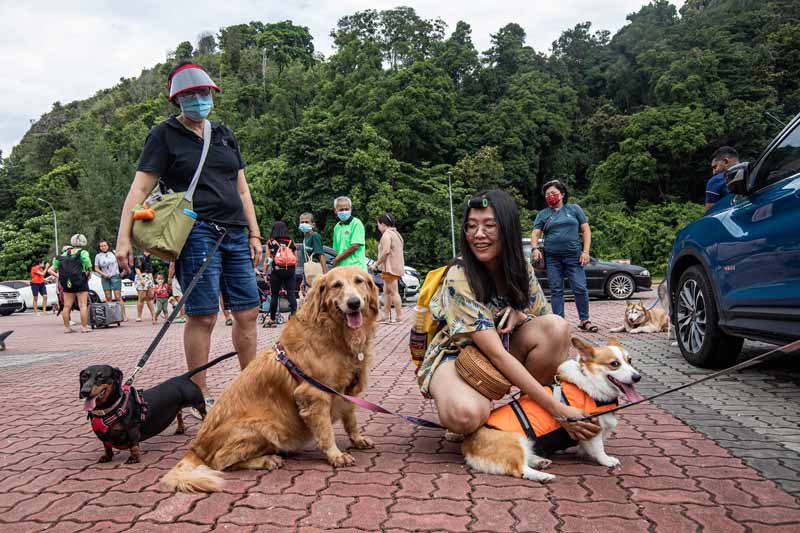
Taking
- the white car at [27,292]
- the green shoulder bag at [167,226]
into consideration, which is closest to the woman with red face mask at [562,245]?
the green shoulder bag at [167,226]

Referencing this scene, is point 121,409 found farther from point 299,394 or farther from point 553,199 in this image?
point 553,199

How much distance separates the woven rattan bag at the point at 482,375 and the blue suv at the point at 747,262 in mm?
2353

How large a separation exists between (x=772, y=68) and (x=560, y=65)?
26.5m

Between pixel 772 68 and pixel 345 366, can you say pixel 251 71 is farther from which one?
pixel 345 366

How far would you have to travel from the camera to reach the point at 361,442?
3363 millimetres

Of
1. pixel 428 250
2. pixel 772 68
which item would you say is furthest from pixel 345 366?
pixel 772 68

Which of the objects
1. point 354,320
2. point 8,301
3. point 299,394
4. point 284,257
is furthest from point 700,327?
point 8,301

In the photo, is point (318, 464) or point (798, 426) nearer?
point (318, 464)

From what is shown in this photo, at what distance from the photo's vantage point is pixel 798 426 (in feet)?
11.6

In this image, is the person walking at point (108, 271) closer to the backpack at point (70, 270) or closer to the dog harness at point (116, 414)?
the backpack at point (70, 270)

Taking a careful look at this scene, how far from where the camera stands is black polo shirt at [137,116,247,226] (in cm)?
379

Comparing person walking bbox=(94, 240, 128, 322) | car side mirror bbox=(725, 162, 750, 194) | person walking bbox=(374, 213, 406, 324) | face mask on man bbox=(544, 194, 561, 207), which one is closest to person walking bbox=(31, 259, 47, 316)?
person walking bbox=(94, 240, 128, 322)

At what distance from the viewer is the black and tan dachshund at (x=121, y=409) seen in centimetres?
315

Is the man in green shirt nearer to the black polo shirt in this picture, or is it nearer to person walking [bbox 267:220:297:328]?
person walking [bbox 267:220:297:328]
